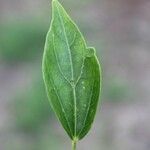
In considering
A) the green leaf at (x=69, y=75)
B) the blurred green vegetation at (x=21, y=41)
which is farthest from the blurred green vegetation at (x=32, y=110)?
the green leaf at (x=69, y=75)

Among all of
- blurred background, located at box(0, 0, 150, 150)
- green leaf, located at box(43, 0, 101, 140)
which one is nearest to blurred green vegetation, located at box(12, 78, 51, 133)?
blurred background, located at box(0, 0, 150, 150)

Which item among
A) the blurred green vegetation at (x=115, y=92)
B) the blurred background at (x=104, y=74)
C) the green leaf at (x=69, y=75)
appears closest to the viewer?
the green leaf at (x=69, y=75)

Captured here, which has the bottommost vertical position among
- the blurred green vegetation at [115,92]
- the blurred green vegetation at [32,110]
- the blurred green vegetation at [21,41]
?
the blurred green vegetation at [32,110]

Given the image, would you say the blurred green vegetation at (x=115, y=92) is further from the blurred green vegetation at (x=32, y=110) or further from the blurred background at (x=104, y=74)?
the blurred green vegetation at (x=32, y=110)

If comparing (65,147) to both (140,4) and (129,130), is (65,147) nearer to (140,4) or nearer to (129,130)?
(129,130)

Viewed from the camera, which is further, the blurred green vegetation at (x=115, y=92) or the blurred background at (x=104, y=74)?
the blurred green vegetation at (x=115, y=92)

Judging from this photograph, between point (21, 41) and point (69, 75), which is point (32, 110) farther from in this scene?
point (69, 75)

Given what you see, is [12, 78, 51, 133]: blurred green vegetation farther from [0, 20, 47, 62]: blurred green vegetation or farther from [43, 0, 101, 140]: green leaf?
[43, 0, 101, 140]: green leaf
